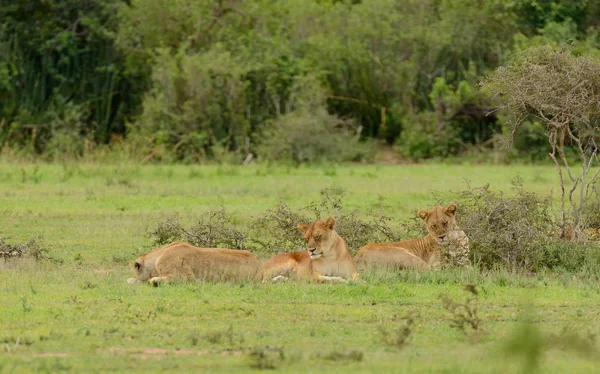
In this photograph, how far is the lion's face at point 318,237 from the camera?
11758mm

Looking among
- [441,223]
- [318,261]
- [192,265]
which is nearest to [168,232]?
[192,265]

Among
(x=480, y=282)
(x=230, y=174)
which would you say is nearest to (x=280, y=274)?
(x=480, y=282)

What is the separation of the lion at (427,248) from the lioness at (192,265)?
5.25 feet

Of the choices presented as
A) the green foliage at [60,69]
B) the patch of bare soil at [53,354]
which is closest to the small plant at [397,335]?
the patch of bare soil at [53,354]

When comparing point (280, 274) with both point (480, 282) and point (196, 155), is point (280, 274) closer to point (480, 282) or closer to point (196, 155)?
point (480, 282)

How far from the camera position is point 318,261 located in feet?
38.9

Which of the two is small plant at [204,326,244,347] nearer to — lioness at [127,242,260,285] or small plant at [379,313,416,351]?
small plant at [379,313,416,351]

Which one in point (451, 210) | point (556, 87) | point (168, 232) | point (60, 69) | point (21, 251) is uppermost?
point (556, 87)

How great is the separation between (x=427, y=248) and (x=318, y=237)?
172 cm

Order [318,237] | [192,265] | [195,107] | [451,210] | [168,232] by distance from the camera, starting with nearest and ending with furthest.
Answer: [192,265] < [318,237] < [451,210] < [168,232] < [195,107]

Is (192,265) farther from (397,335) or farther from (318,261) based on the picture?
(397,335)

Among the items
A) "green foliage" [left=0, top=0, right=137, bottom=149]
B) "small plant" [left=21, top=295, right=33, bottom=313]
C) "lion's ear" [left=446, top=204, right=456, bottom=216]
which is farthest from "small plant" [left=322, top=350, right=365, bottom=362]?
"green foliage" [left=0, top=0, right=137, bottom=149]

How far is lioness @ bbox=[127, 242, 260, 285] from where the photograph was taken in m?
11.4

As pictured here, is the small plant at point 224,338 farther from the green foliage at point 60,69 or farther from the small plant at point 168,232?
the green foliage at point 60,69
